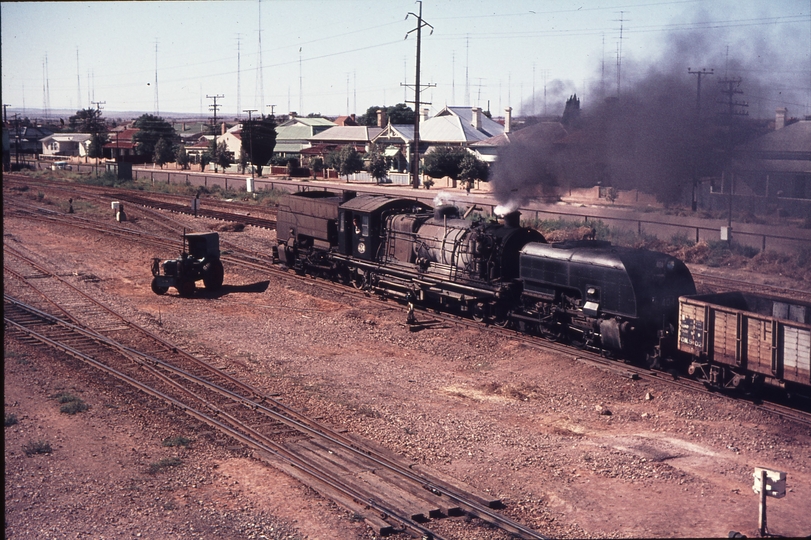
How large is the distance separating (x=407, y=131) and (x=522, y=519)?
8203cm

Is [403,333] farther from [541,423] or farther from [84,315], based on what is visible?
[84,315]

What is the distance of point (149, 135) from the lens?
353 feet

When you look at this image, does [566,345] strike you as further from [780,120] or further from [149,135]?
[149,135]

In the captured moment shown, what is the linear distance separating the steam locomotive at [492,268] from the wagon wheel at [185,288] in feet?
15.6

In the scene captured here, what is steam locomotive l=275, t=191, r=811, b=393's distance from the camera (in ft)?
48.2

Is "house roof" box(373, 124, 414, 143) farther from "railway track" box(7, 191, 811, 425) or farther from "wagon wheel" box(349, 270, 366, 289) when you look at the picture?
"wagon wheel" box(349, 270, 366, 289)

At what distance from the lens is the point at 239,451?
13.0 meters

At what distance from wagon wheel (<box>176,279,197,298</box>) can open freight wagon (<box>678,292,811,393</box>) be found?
687 inches

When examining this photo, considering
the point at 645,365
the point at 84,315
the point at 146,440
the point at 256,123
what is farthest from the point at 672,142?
the point at 256,123

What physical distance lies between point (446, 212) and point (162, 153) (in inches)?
3256

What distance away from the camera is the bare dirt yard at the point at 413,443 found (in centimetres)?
1054

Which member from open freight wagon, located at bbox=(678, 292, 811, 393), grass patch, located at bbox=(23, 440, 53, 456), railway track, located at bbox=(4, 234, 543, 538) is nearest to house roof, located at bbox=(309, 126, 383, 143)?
railway track, located at bbox=(4, 234, 543, 538)

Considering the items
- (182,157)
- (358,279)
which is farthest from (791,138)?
(182,157)

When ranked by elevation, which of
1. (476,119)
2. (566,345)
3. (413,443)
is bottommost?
(413,443)
